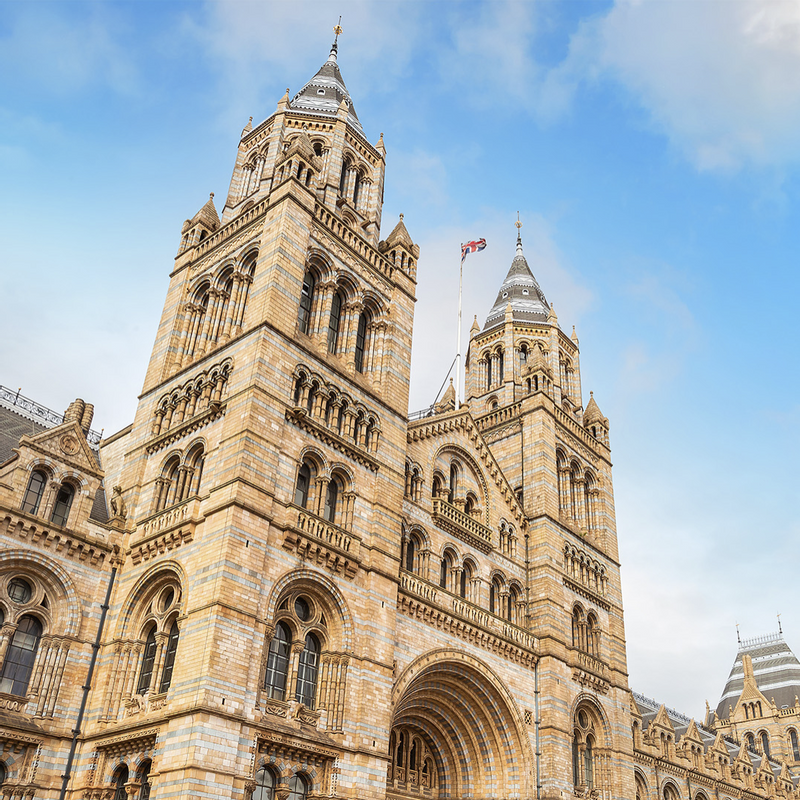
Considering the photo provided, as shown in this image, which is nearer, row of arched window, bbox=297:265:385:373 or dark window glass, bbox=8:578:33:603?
dark window glass, bbox=8:578:33:603

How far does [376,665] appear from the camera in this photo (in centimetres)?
2888

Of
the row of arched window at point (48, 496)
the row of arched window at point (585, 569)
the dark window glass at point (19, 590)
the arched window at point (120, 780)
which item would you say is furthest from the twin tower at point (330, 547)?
the row of arched window at point (48, 496)

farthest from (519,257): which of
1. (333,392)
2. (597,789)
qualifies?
(597,789)

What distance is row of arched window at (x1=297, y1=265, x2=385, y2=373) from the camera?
33.5m

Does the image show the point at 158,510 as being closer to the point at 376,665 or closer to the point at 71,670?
the point at 71,670

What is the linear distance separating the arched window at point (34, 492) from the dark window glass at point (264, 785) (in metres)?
11.4

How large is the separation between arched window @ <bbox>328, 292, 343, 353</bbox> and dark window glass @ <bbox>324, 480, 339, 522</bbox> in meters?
5.98

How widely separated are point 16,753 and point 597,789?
25471 millimetres

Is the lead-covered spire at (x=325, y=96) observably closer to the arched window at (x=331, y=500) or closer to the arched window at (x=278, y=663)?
the arched window at (x=331, y=500)

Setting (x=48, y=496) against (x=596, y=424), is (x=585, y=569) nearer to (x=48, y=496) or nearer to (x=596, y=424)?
(x=596, y=424)

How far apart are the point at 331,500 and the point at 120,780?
11.2 meters

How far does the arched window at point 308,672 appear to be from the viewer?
2708 cm

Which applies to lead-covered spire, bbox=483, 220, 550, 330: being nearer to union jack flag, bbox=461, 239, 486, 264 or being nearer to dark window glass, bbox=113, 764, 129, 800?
union jack flag, bbox=461, 239, 486, 264

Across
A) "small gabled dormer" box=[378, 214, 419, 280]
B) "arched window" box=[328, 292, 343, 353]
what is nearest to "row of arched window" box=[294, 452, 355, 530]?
"arched window" box=[328, 292, 343, 353]
